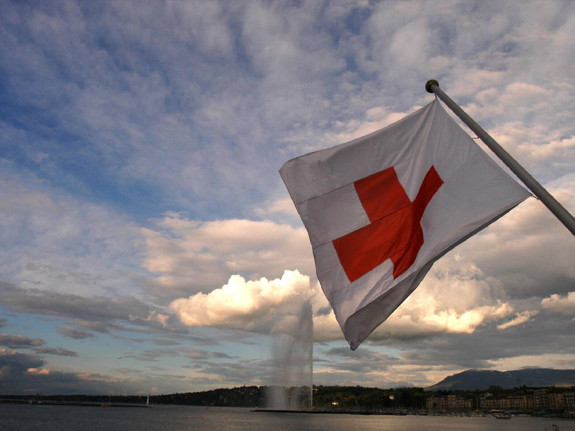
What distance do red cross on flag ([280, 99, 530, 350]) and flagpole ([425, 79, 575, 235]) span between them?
2.26ft

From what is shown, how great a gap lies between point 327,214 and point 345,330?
1.99 meters

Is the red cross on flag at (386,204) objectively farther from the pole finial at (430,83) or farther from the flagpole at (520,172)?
the flagpole at (520,172)

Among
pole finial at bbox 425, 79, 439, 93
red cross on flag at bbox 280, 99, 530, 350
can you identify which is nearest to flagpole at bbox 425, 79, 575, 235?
pole finial at bbox 425, 79, 439, 93

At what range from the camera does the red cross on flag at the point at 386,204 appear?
24.2 feet

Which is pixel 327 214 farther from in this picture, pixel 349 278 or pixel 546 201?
pixel 546 201

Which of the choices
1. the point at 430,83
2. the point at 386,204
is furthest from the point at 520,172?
the point at 386,204

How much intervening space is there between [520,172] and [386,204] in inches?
101

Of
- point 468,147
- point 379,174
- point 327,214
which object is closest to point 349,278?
point 327,214

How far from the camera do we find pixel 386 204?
328 inches

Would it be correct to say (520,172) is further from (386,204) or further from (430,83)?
(386,204)

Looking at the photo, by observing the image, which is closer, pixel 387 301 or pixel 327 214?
pixel 387 301

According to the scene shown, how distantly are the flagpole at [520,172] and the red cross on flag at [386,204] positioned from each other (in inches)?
27.2

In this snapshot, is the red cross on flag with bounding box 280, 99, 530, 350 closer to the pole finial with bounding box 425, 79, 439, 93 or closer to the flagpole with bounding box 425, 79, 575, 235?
the pole finial with bounding box 425, 79, 439, 93

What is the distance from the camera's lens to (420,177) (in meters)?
8.21
